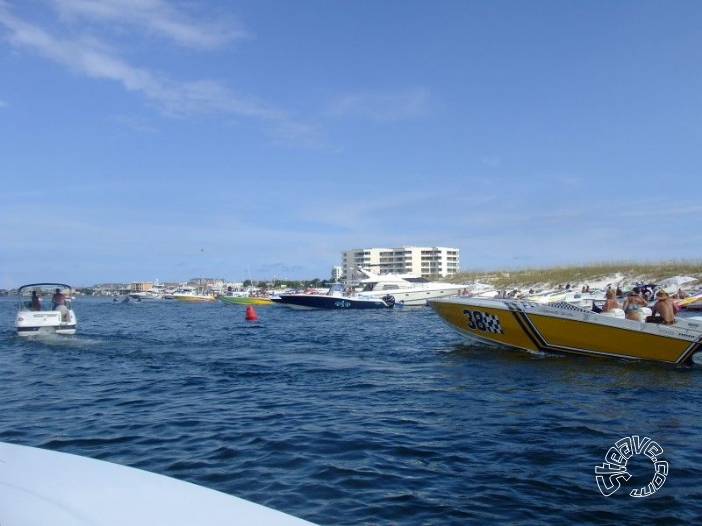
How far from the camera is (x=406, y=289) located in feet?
171

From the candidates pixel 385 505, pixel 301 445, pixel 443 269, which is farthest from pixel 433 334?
pixel 443 269

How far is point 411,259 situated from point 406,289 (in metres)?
100

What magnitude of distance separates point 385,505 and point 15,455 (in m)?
3.39

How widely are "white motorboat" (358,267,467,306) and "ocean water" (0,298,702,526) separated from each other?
35.1m

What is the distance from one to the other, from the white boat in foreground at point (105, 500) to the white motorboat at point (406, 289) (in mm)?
46028

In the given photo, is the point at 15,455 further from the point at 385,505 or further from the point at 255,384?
the point at 255,384

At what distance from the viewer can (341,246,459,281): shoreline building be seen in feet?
495

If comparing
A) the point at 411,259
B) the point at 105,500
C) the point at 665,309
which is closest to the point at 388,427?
the point at 105,500

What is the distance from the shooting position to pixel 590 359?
15062 mm

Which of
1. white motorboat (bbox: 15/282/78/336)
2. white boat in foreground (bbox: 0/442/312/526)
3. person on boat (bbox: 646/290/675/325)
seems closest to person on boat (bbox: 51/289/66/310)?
white motorboat (bbox: 15/282/78/336)

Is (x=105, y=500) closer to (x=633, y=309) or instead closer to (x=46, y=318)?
(x=633, y=309)

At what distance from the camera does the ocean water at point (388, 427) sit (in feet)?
19.2

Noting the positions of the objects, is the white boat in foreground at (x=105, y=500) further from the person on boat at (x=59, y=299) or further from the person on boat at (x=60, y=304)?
the person on boat at (x=59, y=299)

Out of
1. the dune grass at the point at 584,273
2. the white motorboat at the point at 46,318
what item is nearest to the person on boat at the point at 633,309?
the white motorboat at the point at 46,318
